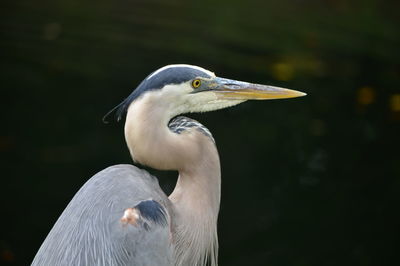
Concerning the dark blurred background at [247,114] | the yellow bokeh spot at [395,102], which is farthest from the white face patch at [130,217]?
the yellow bokeh spot at [395,102]

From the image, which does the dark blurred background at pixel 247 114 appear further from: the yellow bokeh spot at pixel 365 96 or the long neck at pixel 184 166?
the long neck at pixel 184 166

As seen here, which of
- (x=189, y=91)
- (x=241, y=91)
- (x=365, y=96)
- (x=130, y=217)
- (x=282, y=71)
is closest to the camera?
(x=130, y=217)

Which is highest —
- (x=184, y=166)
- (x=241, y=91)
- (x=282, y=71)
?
(x=241, y=91)

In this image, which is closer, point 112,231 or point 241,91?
point 112,231

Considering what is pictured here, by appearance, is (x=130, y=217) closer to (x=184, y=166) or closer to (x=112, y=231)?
(x=112, y=231)

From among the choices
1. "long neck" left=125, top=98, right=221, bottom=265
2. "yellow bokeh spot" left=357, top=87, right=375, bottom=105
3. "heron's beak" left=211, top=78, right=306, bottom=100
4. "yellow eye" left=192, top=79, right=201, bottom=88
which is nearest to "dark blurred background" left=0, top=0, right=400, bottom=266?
"yellow bokeh spot" left=357, top=87, right=375, bottom=105

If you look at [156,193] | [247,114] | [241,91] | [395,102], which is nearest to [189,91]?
[241,91]

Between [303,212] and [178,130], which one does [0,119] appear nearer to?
[303,212]

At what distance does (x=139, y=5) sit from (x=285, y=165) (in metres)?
4.76

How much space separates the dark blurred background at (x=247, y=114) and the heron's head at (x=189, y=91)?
186cm

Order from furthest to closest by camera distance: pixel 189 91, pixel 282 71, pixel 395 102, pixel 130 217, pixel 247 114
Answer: pixel 282 71
pixel 395 102
pixel 247 114
pixel 189 91
pixel 130 217

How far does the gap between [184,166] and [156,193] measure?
193 mm

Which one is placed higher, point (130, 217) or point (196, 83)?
point (196, 83)

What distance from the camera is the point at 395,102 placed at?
7707 millimetres
